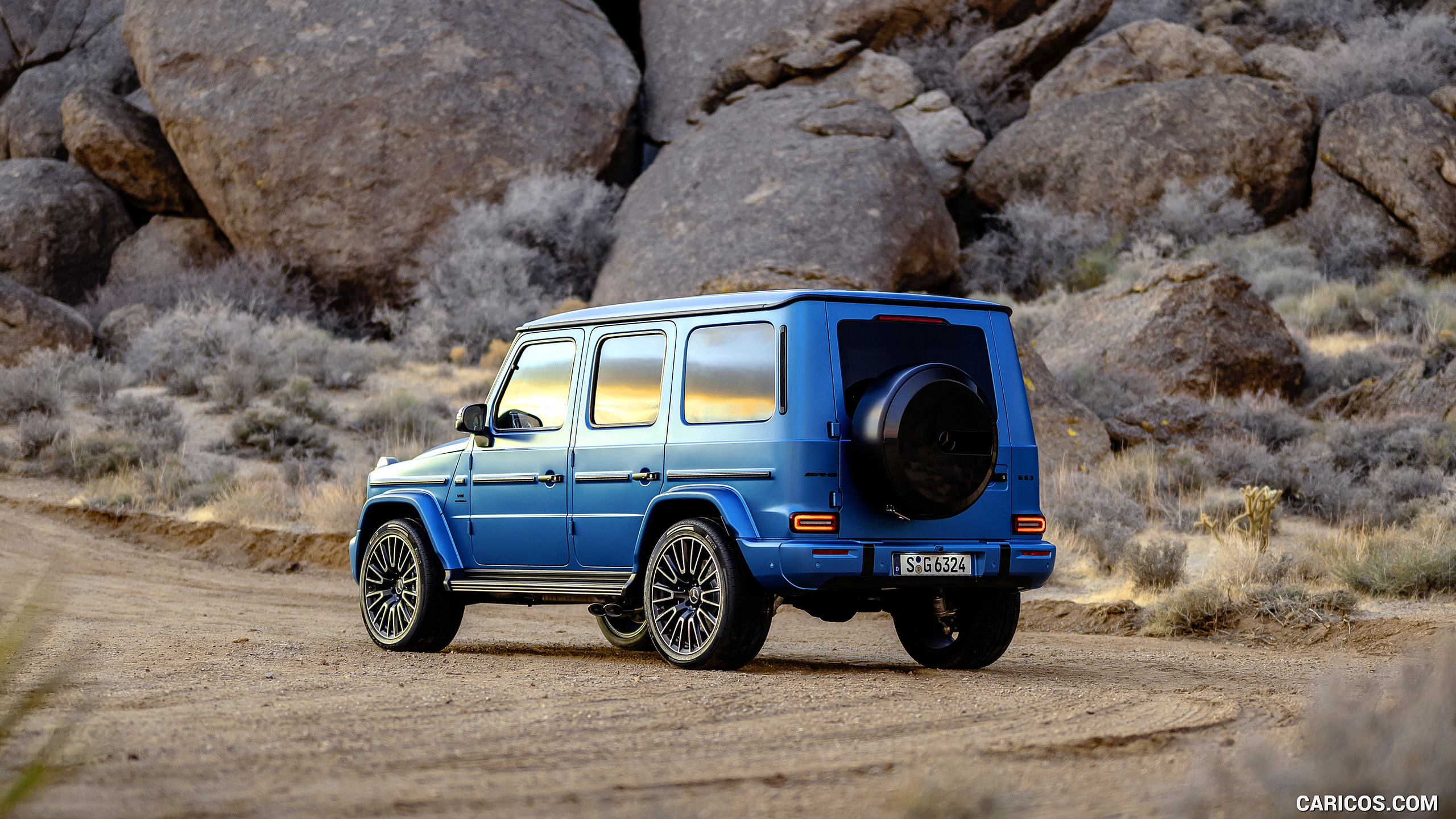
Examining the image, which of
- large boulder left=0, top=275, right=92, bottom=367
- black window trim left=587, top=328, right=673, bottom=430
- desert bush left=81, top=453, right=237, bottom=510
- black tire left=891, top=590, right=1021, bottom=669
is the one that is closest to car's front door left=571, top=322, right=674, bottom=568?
black window trim left=587, top=328, right=673, bottom=430

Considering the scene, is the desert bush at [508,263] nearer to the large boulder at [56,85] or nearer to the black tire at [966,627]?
the large boulder at [56,85]

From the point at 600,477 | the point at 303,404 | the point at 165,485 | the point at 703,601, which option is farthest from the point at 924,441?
the point at 303,404

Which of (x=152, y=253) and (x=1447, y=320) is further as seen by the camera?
(x=152, y=253)

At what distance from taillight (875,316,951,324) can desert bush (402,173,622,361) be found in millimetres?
17905

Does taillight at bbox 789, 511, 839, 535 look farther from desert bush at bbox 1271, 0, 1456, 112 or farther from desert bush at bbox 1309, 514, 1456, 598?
desert bush at bbox 1271, 0, 1456, 112

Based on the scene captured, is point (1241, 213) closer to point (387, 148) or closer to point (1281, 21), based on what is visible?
point (1281, 21)

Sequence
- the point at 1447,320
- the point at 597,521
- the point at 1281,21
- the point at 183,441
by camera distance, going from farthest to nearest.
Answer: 1. the point at 1281,21
2. the point at 1447,320
3. the point at 183,441
4. the point at 597,521

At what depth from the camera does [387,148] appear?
88.7 ft

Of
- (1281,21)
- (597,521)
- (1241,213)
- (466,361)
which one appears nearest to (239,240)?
(466,361)

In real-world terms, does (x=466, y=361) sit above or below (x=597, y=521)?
above

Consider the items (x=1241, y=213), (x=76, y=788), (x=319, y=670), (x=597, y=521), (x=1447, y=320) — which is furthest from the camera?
(x=1241, y=213)

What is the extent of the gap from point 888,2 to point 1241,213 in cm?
912

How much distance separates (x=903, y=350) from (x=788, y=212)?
16975mm

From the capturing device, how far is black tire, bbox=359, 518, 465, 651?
28.6 ft
